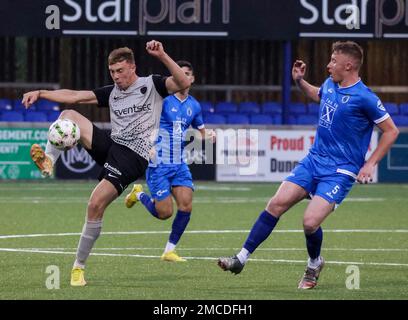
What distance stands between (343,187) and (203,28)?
15390mm

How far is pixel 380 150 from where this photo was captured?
428 inches

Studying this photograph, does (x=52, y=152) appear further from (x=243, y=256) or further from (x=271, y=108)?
(x=271, y=108)

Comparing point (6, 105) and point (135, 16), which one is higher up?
point (135, 16)

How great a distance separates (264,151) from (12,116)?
6.11m

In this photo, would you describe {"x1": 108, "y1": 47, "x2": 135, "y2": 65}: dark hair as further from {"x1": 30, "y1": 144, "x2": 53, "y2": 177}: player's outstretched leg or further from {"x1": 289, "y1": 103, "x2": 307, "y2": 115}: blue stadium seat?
{"x1": 289, "y1": 103, "x2": 307, "y2": 115}: blue stadium seat

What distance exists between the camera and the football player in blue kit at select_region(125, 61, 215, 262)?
14.0m

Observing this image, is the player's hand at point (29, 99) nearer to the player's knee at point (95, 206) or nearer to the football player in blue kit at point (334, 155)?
the player's knee at point (95, 206)

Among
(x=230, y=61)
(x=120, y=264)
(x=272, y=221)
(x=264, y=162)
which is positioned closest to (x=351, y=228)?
(x=120, y=264)

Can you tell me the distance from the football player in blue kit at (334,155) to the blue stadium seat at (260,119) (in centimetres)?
1806

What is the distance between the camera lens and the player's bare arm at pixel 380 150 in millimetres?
10617

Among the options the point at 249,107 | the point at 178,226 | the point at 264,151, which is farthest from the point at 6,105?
the point at 178,226

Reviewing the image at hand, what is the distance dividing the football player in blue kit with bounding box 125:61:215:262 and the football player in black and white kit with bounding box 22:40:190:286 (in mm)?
1945

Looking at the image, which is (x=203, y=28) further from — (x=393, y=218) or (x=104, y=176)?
(x=104, y=176)

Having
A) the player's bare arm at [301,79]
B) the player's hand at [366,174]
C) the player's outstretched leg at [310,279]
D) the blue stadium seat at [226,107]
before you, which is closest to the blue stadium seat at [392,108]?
the blue stadium seat at [226,107]
